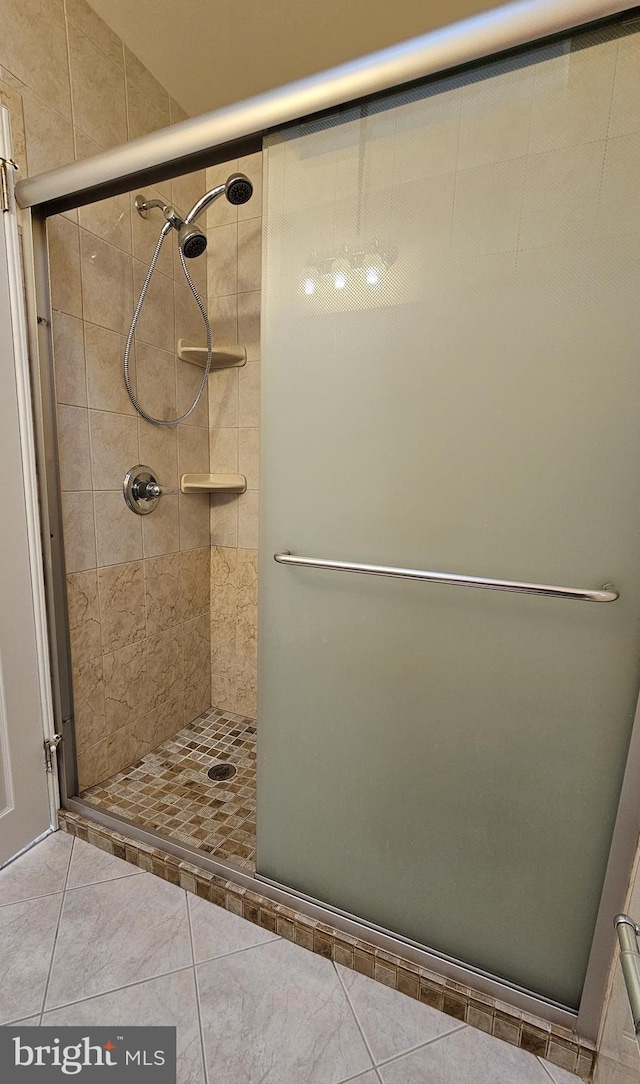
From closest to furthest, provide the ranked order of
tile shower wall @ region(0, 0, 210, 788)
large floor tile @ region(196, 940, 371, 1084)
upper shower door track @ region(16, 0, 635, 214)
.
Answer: upper shower door track @ region(16, 0, 635, 214) < large floor tile @ region(196, 940, 371, 1084) < tile shower wall @ region(0, 0, 210, 788)

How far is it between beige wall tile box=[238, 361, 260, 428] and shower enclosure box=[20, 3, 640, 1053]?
774 millimetres

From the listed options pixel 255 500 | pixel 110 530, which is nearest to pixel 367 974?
pixel 110 530

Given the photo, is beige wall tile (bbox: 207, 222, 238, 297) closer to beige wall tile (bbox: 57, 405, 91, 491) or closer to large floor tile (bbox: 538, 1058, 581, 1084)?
beige wall tile (bbox: 57, 405, 91, 491)

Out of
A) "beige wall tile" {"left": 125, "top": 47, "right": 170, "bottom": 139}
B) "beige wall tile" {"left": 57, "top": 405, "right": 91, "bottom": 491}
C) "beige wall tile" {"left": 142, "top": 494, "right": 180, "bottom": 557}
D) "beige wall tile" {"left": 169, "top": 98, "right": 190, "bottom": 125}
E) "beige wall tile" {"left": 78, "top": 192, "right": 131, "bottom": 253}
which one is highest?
"beige wall tile" {"left": 169, "top": 98, "right": 190, "bottom": 125}

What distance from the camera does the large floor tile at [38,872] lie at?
116 centimetres

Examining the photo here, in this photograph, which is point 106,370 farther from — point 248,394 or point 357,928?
point 357,928

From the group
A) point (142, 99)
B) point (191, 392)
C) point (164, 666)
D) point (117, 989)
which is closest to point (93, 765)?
point (164, 666)

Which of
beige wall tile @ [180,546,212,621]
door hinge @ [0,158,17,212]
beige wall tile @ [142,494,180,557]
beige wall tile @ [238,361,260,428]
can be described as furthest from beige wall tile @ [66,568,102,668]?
door hinge @ [0,158,17,212]

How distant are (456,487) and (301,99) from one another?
765mm

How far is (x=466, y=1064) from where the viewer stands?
0.86m

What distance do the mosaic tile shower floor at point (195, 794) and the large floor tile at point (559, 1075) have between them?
0.72 meters

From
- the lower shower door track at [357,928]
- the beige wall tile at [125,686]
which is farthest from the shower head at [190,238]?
the lower shower door track at [357,928]

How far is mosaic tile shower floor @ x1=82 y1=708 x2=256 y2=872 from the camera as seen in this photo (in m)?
1.33

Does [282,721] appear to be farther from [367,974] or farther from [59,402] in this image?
[59,402]
